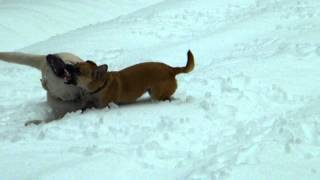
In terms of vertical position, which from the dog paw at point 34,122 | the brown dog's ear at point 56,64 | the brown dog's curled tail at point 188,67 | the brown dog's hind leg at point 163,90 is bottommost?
the dog paw at point 34,122

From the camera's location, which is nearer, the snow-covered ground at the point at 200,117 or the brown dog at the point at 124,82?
the snow-covered ground at the point at 200,117

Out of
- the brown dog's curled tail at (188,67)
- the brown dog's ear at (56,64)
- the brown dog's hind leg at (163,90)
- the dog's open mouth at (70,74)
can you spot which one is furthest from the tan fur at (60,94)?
the brown dog's curled tail at (188,67)

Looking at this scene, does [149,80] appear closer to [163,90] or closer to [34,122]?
[163,90]

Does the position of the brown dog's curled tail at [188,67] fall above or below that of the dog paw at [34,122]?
above

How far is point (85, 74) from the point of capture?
3.92 m

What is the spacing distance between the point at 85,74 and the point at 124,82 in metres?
0.32

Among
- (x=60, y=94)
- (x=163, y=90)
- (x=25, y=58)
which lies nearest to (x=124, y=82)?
(x=163, y=90)

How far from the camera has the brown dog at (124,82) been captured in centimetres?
395

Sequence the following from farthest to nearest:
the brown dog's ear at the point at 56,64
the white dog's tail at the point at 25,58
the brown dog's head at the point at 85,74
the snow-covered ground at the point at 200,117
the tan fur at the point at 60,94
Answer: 1. the white dog's tail at the point at 25,58
2. the tan fur at the point at 60,94
3. the brown dog's ear at the point at 56,64
4. the brown dog's head at the point at 85,74
5. the snow-covered ground at the point at 200,117

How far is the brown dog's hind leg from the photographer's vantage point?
13.9ft

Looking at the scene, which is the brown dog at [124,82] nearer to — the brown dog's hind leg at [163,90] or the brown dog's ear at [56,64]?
the brown dog's hind leg at [163,90]

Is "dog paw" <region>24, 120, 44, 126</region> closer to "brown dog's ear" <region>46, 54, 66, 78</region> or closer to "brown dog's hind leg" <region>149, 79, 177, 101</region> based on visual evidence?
"brown dog's ear" <region>46, 54, 66, 78</region>

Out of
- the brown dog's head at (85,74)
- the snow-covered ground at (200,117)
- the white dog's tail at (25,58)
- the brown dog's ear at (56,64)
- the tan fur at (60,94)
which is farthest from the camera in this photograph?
the white dog's tail at (25,58)

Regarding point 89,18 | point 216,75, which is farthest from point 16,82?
point 89,18
